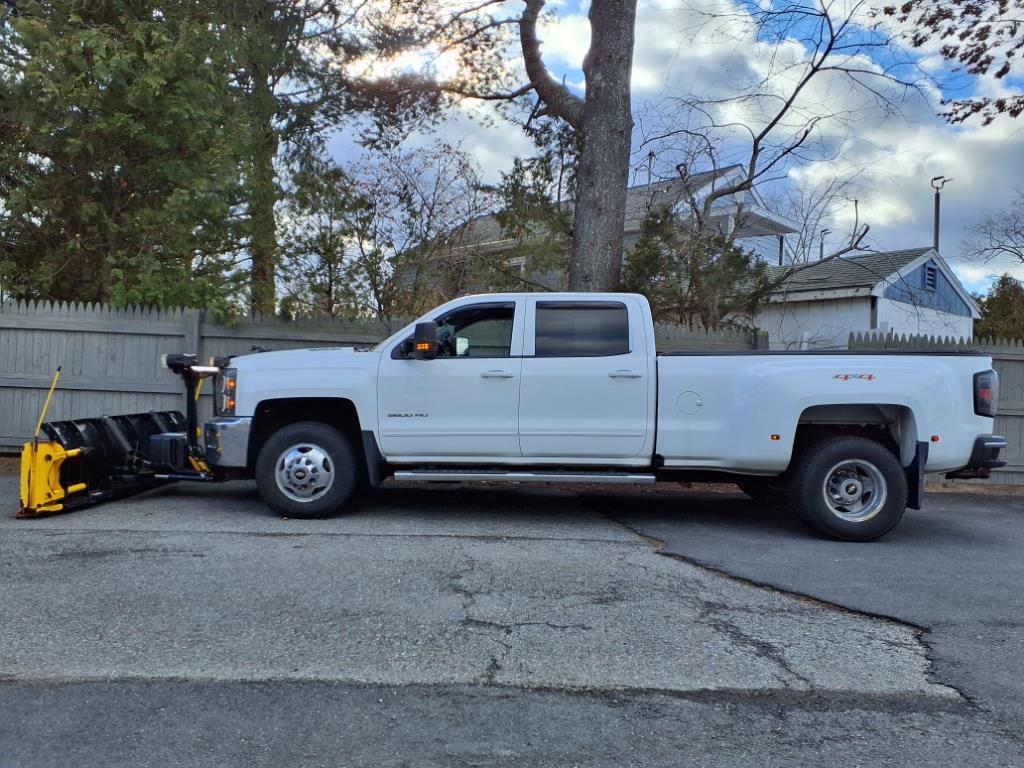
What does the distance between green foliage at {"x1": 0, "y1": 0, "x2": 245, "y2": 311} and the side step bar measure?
15.6 feet

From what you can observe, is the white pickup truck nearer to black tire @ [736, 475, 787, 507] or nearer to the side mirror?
the side mirror

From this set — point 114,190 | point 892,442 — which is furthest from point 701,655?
point 114,190

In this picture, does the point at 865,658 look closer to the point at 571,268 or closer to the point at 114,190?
the point at 571,268

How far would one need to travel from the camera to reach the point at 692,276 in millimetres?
11828

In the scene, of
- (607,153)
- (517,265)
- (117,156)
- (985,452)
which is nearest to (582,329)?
(985,452)

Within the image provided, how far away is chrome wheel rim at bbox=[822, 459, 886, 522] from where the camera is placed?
682cm

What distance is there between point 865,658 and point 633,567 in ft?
6.11

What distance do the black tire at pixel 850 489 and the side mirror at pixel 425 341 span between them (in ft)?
10.7

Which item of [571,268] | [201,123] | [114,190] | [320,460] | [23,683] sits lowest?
[23,683]

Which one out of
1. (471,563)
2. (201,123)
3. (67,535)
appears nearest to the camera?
(471,563)

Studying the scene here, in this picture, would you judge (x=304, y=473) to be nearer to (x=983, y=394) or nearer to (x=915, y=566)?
(x=915, y=566)

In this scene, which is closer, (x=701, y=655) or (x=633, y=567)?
(x=701, y=655)

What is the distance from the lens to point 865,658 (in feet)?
13.4

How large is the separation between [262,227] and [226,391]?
5071mm
